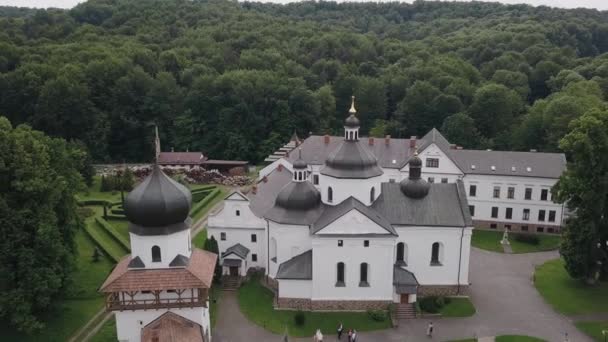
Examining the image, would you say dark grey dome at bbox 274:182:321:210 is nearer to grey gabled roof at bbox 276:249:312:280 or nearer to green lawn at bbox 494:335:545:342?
grey gabled roof at bbox 276:249:312:280

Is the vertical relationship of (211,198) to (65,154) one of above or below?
below

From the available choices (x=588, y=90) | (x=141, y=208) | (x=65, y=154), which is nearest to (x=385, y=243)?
(x=141, y=208)

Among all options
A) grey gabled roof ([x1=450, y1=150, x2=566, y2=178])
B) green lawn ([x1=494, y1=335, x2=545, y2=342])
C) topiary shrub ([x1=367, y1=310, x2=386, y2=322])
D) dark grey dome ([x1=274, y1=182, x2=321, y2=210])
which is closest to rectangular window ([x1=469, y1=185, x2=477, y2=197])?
grey gabled roof ([x1=450, y1=150, x2=566, y2=178])

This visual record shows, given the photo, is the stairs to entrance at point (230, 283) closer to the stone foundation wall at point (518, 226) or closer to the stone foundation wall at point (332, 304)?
the stone foundation wall at point (332, 304)

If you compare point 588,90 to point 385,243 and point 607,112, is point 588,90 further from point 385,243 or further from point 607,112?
point 385,243

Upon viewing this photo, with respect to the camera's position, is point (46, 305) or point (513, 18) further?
point (513, 18)

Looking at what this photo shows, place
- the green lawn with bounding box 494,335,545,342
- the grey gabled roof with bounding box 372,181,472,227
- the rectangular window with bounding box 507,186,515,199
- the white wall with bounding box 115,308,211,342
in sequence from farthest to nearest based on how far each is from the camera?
the rectangular window with bounding box 507,186,515,199 → the grey gabled roof with bounding box 372,181,472,227 → the green lawn with bounding box 494,335,545,342 → the white wall with bounding box 115,308,211,342

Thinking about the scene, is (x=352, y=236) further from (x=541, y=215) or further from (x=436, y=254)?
(x=541, y=215)
